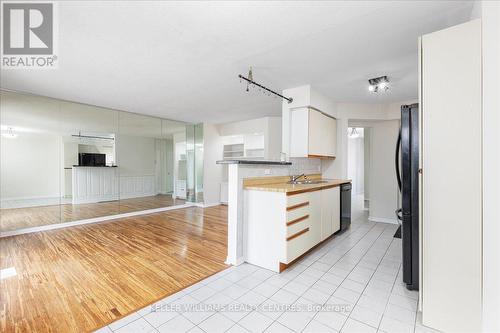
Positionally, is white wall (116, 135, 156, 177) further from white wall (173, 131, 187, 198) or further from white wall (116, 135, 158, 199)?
white wall (173, 131, 187, 198)

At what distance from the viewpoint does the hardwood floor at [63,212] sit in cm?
406

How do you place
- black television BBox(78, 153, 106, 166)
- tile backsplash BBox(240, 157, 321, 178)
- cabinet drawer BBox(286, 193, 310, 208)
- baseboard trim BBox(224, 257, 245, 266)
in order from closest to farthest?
cabinet drawer BBox(286, 193, 310, 208), baseboard trim BBox(224, 257, 245, 266), tile backsplash BBox(240, 157, 321, 178), black television BBox(78, 153, 106, 166)

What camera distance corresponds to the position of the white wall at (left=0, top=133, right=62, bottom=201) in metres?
3.95

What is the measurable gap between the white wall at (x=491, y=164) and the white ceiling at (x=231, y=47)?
644 mm

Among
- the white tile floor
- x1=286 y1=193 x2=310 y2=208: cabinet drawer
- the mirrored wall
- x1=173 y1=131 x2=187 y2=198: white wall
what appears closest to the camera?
the white tile floor

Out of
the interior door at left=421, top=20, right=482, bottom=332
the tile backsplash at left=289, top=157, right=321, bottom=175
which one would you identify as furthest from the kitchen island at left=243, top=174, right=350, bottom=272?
the interior door at left=421, top=20, right=482, bottom=332

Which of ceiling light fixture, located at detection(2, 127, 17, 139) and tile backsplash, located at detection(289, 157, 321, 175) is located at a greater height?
ceiling light fixture, located at detection(2, 127, 17, 139)

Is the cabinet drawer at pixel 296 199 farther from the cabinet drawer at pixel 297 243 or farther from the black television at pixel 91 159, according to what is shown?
the black television at pixel 91 159

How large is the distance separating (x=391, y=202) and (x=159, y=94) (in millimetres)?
5131

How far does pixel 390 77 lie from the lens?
3135mm

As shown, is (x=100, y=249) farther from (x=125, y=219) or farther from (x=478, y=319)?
(x=478, y=319)

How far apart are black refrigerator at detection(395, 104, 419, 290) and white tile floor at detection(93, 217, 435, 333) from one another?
214 mm

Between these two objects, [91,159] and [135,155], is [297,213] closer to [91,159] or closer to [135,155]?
[135,155]

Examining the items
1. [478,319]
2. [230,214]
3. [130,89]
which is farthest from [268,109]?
[478,319]
